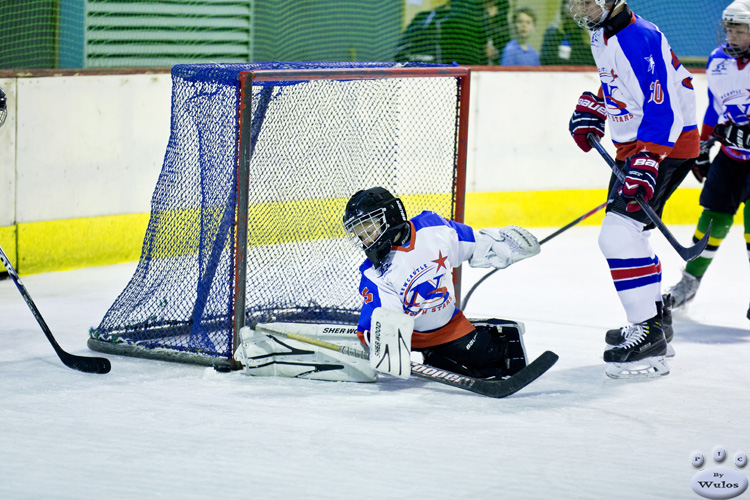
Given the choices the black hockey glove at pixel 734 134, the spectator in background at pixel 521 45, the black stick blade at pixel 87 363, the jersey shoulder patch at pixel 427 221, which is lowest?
the black stick blade at pixel 87 363

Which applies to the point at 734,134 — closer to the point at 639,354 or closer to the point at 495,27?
the point at 639,354

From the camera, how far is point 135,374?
3312 millimetres

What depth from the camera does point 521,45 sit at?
6.31 meters

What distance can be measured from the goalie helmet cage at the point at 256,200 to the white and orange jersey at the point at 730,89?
1.06 m

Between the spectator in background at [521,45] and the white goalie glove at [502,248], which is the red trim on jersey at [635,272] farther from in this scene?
the spectator in background at [521,45]

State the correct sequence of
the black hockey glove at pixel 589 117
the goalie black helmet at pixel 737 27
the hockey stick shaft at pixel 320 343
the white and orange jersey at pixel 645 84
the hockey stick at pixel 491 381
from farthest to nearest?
the goalie black helmet at pixel 737 27
the black hockey glove at pixel 589 117
the white and orange jersey at pixel 645 84
the hockey stick shaft at pixel 320 343
the hockey stick at pixel 491 381

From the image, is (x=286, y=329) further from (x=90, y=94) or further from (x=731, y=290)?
Answer: (x=731, y=290)

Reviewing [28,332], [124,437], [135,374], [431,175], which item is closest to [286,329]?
[135,374]

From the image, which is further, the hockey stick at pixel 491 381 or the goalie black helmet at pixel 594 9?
the goalie black helmet at pixel 594 9

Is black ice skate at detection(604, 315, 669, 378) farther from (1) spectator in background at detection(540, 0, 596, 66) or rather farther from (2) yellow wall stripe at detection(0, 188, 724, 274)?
(1) spectator in background at detection(540, 0, 596, 66)

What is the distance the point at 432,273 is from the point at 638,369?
775 mm

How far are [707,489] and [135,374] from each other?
170 centimetres

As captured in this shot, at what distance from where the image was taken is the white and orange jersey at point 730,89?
4.16 meters

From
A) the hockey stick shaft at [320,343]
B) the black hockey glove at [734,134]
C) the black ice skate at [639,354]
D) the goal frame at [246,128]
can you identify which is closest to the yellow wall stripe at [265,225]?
the goal frame at [246,128]
